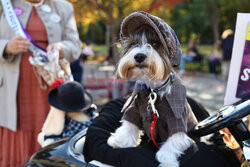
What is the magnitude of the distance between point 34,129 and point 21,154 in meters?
0.28

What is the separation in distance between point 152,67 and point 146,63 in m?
0.05

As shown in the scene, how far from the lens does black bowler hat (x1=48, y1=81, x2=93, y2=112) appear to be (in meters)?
2.22

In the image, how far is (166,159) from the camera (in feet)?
4.93

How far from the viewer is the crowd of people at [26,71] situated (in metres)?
2.42

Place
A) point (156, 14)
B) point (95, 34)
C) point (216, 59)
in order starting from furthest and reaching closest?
point (95, 34), point (216, 59), point (156, 14)

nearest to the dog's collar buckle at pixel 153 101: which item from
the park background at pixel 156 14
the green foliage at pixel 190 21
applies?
the park background at pixel 156 14

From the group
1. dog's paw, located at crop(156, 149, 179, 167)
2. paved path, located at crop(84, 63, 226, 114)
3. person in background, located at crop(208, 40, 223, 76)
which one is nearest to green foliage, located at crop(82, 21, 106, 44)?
person in background, located at crop(208, 40, 223, 76)

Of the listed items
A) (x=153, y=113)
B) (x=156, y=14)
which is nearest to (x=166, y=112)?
(x=153, y=113)

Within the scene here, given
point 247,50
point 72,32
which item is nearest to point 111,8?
point 72,32

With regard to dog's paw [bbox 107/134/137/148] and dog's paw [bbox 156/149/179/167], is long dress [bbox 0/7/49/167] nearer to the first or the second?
dog's paw [bbox 107/134/137/148]

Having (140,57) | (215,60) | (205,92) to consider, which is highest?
(140,57)

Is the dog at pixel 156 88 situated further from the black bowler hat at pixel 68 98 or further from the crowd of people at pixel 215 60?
the crowd of people at pixel 215 60

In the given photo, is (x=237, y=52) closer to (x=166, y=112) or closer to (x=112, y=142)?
(x=166, y=112)

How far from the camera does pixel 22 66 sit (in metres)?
2.47
